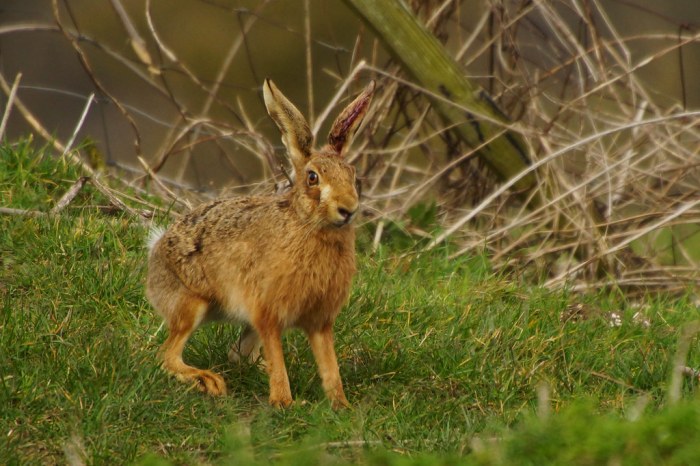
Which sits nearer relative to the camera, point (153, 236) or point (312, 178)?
point (312, 178)

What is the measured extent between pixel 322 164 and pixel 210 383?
95 centimetres

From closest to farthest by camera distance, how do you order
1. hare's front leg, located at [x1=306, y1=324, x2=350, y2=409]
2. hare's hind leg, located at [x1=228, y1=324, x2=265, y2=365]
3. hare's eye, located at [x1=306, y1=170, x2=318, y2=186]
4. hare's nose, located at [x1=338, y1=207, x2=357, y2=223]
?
hare's nose, located at [x1=338, y1=207, x2=357, y2=223] → hare's eye, located at [x1=306, y1=170, x2=318, y2=186] → hare's front leg, located at [x1=306, y1=324, x2=350, y2=409] → hare's hind leg, located at [x1=228, y1=324, x2=265, y2=365]

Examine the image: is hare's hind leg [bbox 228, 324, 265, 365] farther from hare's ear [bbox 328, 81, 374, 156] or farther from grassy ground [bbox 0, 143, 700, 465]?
hare's ear [bbox 328, 81, 374, 156]

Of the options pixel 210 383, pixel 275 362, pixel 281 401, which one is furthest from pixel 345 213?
pixel 210 383

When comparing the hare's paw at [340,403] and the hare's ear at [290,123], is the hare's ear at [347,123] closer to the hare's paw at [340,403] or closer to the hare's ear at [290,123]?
the hare's ear at [290,123]

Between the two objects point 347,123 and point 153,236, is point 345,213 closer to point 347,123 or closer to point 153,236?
point 347,123

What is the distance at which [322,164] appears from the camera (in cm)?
455

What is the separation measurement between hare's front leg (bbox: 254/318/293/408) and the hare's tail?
888mm

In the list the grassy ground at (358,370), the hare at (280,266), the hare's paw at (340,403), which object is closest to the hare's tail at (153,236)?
the grassy ground at (358,370)

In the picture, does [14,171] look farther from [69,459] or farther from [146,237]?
[69,459]

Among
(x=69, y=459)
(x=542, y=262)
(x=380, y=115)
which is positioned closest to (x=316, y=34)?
(x=380, y=115)

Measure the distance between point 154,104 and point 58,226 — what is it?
8.92 m

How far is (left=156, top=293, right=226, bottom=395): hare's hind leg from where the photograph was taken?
475 cm

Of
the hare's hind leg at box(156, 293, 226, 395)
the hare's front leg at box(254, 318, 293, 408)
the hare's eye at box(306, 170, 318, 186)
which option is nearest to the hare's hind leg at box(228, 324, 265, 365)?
the hare's hind leg at box(156, 293, 226, 395)
